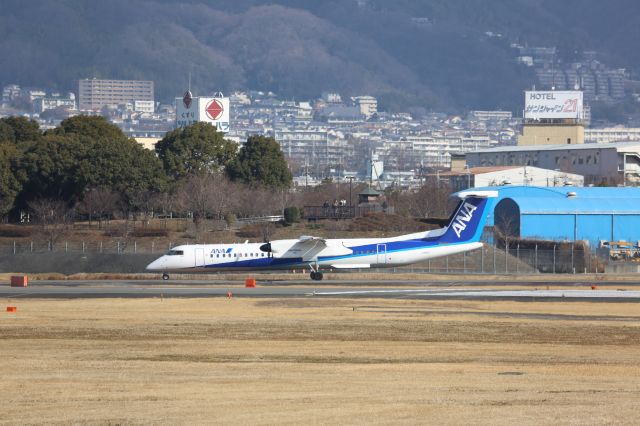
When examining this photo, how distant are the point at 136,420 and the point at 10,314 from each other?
2290 cm

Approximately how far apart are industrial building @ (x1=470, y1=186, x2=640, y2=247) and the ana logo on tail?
22.9 metres

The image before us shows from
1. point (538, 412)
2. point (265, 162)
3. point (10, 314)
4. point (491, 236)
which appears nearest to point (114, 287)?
point (10, 314)

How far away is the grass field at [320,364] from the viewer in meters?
24.4

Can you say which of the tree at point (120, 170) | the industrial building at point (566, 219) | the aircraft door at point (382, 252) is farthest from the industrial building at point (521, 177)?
the aircraft door at point (382, 252)

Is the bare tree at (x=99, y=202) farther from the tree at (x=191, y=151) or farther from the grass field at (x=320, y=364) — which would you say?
the grass field at (x=320, y=364)

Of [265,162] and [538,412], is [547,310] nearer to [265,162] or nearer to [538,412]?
[538,412]

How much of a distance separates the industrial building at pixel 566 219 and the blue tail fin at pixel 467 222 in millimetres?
22313

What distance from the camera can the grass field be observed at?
24406 millimetres

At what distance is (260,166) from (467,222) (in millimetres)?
50437

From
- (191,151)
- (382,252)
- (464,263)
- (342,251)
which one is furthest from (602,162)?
(382,252)

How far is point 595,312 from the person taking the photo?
46750mm

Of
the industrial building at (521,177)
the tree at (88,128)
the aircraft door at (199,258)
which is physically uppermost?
the tree at (88,128)

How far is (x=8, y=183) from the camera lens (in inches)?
3903

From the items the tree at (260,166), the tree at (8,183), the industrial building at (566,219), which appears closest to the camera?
the industrial building at (566,219)
